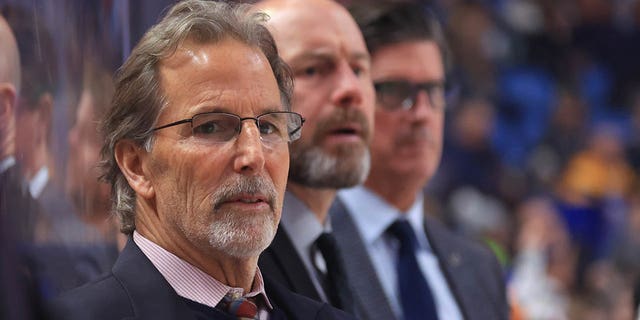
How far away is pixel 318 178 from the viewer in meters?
2.55

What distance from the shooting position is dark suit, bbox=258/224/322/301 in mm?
2293

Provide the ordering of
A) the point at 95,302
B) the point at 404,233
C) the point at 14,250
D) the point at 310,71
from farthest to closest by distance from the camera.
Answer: the point at 404,233, the point at 310,71, the point at 95,302, the point at 14,250

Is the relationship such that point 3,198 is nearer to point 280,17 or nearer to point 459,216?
point 280,17

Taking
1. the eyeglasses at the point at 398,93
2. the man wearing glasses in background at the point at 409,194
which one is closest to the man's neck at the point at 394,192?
the man wearing glasses in background at the point at 409,194

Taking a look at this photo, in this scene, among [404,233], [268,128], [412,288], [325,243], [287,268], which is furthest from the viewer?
[404,233]

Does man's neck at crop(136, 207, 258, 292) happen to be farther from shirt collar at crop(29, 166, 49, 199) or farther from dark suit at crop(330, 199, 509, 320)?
dark suit at crop(330, 199, 509, 320)

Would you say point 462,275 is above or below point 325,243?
below

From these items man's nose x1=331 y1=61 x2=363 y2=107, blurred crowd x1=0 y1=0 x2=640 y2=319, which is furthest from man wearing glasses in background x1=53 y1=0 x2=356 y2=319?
blurred crowd x1=0 y1=0 x2=640 y2=319

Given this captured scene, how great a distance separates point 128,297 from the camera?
1755 mm

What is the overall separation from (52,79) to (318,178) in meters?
0.86

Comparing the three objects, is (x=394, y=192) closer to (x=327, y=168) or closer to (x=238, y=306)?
(x=327, y=168)

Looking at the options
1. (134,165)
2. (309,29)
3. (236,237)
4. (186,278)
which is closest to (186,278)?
(186,278)

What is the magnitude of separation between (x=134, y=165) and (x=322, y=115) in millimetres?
776

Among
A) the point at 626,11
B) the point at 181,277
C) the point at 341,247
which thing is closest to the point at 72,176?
the point at 181,277
